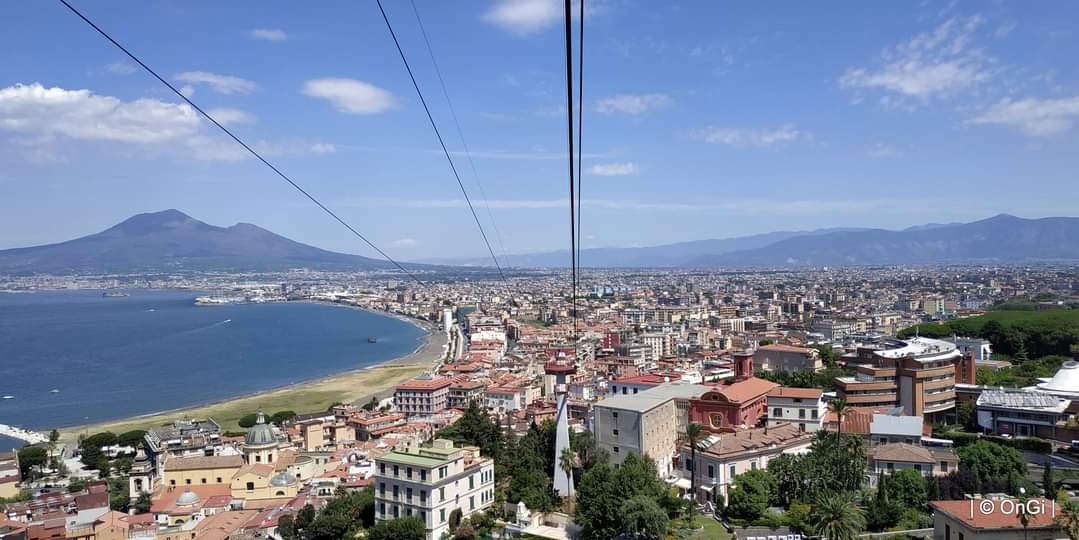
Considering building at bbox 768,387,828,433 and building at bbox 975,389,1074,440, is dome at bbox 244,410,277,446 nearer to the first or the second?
building at bbox 768,387,828,433

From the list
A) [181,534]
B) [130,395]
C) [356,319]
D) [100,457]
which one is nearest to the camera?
[181,534]

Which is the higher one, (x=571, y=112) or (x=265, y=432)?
(x=571, y=112)

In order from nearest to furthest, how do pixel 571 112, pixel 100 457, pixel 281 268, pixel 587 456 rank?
pixel 571 112 < pixel 587 456 < pixel 100 457 < pixel 281 268

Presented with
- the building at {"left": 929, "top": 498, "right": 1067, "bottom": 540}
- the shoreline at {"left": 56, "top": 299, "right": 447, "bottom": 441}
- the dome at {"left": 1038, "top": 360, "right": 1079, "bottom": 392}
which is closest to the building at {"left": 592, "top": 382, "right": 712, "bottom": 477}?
the building at {"left": 929, "top": 498, "right": 1067, "bottom": 540}

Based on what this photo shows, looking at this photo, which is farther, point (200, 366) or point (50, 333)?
point (50, 333)

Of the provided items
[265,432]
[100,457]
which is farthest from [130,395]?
[265,432]

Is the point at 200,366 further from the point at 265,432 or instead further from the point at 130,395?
the point at 265,432

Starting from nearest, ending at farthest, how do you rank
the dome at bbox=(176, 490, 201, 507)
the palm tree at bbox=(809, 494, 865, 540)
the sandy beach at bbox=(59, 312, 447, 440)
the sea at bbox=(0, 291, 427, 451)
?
1. the palm tree at bbox=(809, 494, 865, 540)
2. the dome at bbox=(176, 490, 201, 507)
3. the sandy beach at bbox=(59, 312, 447, 440)
4. the sea at bbox=(0, 291, 427, 451)

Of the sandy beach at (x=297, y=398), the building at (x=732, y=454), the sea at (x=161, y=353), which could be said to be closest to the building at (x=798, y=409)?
the building at (x=732, y=454)
